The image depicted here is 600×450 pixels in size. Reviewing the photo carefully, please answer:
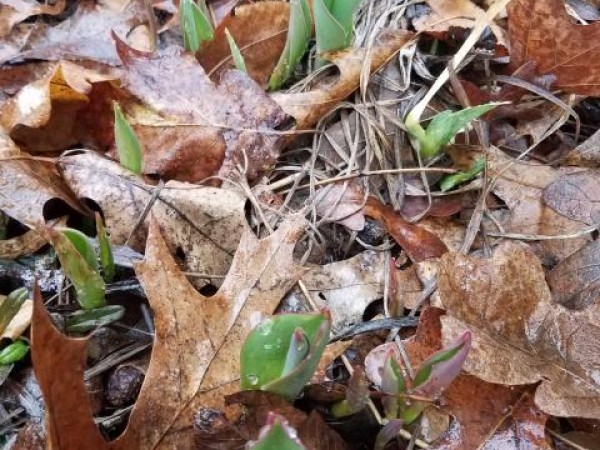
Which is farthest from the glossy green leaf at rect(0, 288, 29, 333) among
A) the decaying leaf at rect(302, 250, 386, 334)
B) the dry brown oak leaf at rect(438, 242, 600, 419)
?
the dry brown oak leaf at rect(438, 242, 600, 419)

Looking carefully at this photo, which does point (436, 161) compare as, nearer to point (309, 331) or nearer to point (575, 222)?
point (575, 222)

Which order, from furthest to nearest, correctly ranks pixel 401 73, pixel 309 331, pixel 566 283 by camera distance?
1. pixel 401 73
2. pixel 566 283
3. pixel 309 331

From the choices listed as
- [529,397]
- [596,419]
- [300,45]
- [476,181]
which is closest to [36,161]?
[300,45]

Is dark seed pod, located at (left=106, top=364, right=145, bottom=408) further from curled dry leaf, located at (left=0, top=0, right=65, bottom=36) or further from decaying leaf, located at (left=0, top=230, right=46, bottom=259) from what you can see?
curled dry leaf, located at (left=0, top=0, right=65, bottom=36)

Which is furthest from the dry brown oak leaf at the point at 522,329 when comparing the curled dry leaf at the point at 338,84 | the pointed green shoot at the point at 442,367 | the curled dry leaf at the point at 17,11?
the curled dry leaf at the point at 17,11

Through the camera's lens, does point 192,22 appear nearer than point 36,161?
No

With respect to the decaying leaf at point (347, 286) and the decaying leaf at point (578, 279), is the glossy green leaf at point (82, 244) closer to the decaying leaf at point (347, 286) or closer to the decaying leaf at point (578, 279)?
the decaying leaf at point (347, 286)

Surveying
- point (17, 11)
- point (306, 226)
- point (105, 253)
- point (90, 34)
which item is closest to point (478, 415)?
point (306, 226)

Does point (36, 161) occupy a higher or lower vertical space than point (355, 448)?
higher
